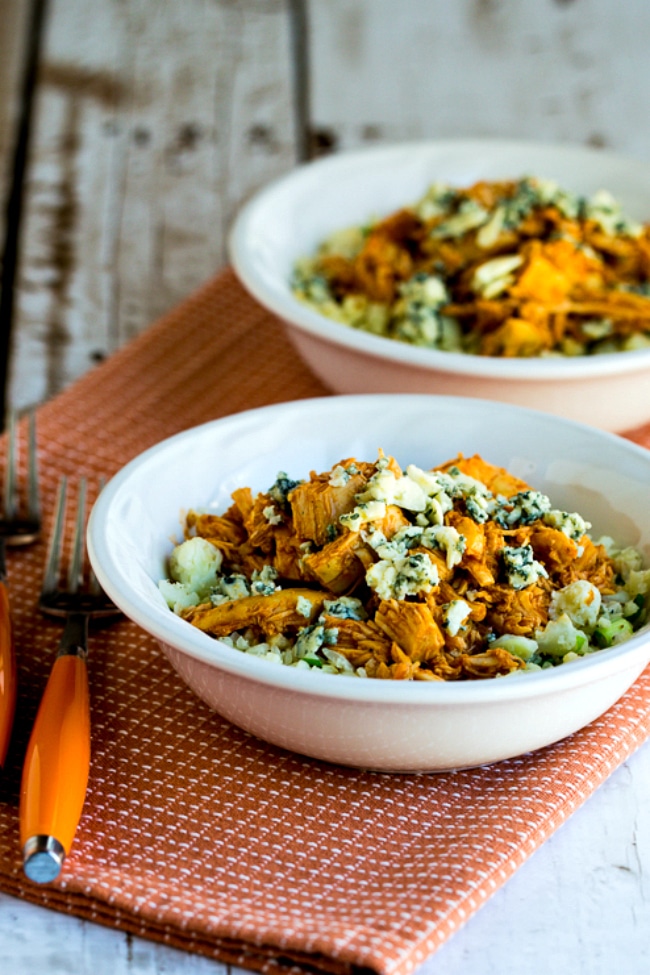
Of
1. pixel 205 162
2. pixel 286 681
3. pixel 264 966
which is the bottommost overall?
pixel 205 162

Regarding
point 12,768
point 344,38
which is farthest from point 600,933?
point 344,38

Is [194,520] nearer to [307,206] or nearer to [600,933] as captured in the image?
[600,933]

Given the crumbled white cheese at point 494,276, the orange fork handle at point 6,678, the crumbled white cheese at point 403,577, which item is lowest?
the orange fork handle at point 6,678

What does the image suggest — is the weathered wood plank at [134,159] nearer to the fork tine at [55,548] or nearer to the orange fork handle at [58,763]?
the fork tine at [55,548]

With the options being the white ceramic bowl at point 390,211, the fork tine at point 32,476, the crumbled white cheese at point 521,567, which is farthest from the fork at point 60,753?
the white ceramic bowl at point 390,211

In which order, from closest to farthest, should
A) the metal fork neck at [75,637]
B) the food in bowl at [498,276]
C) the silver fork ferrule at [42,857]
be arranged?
the silver fork ferrule at [42,857]
the metal fork neck at [75,637]
the food in bowl at [498,276]

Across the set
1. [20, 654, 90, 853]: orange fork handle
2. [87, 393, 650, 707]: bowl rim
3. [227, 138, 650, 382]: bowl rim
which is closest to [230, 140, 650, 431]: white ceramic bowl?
[227, 138, 650, 382]: bowl rim

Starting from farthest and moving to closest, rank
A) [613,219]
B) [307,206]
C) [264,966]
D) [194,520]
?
1. [307,206]
2. [613,219]
3. [194,520]
4. [264,966]
